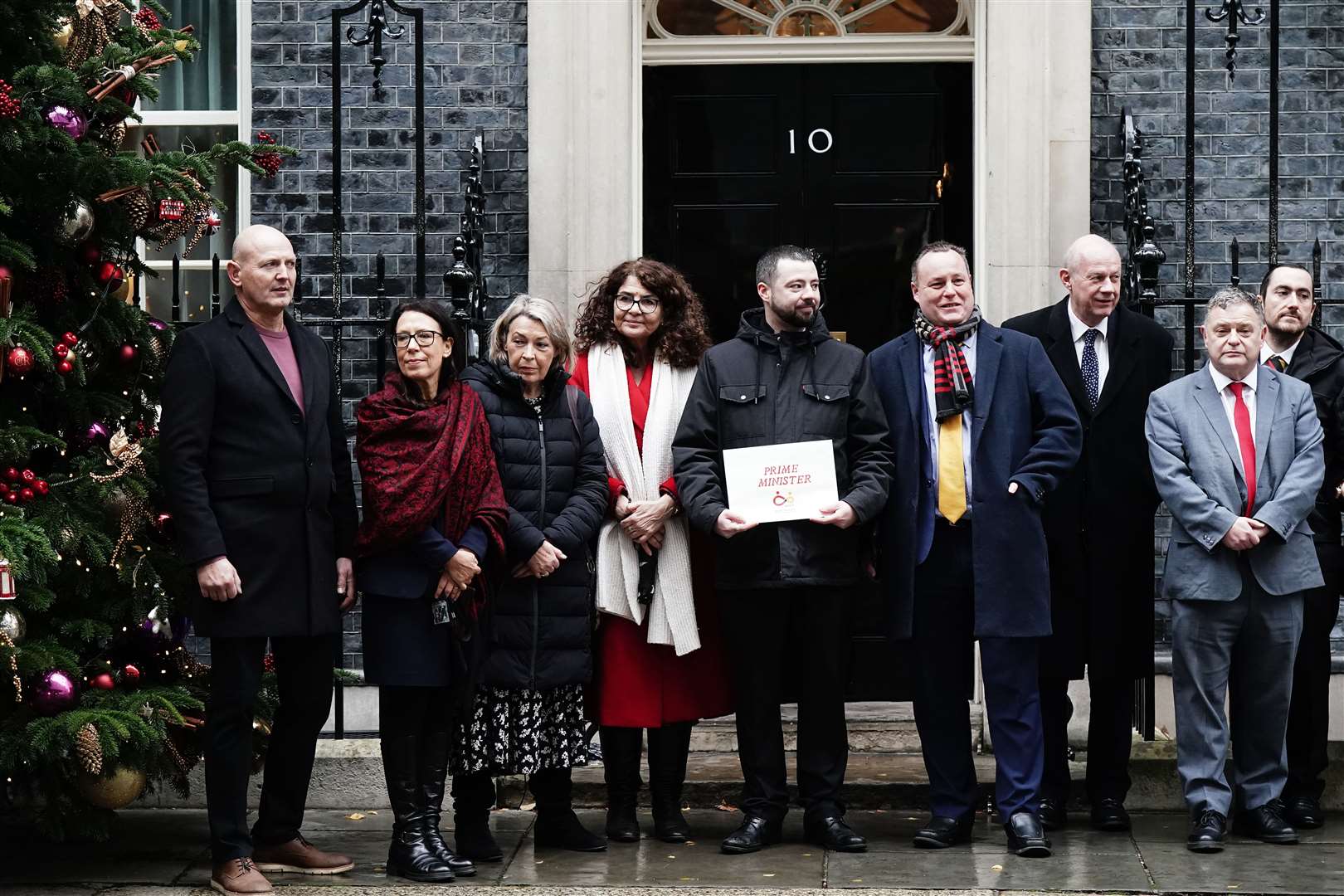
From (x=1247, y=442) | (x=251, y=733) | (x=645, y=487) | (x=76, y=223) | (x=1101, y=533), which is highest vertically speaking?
(x=76, y=223)

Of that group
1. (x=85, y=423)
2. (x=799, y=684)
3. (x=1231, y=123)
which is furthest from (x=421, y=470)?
(x=1231, y=123)

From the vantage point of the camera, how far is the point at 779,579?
634 cm

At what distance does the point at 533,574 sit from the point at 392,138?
3.03 metres

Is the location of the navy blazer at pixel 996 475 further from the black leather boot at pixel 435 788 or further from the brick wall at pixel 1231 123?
the brick wall at pixel 1231 123

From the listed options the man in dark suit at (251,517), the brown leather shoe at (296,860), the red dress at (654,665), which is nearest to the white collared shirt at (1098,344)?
the red dress at (654,665)

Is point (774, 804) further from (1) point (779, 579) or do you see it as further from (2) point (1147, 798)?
(2) point (1147, 798)

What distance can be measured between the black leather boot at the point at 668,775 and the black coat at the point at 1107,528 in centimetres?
132

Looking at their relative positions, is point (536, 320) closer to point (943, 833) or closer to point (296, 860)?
point (296, 860)

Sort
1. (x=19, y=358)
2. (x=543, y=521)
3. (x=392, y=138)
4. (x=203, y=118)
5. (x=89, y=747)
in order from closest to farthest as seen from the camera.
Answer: (x=89, y=747) → (x=19, y=358) → (x=543, y=521) → (x=392, y=138) → (x=203, y=118)

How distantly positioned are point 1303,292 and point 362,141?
412 centimetres

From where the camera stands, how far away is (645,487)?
6.61 metres

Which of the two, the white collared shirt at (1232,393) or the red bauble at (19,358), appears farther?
the white collared shirt at (1232,393)

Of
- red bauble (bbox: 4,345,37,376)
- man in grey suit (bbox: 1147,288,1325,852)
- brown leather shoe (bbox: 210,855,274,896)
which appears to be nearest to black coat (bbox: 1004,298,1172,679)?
man in grey suit (bbox: 1147,288,1325,852)

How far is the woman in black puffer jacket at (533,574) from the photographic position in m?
6.27
